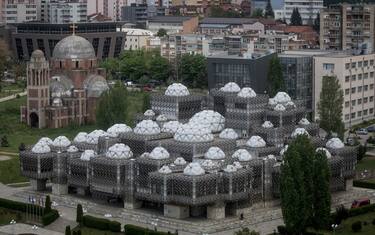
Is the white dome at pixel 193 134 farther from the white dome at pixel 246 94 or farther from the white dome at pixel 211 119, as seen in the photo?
the white dome at pixel 246 94

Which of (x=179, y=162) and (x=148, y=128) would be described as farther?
(x=148, y=128)

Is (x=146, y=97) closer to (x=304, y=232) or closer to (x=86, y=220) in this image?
(x=86, y=220)

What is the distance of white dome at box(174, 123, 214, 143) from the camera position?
41.5m

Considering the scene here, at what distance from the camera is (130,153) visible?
135 ft

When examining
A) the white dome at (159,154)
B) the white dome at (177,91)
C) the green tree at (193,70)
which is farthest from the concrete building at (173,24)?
the white dome at (159,154)

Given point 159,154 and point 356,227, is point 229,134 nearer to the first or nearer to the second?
point 159,154

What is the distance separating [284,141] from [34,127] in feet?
72.1

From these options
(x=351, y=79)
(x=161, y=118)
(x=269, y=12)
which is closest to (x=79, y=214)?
(x=161, y=118)

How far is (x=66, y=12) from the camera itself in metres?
100

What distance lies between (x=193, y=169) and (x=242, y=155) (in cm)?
326

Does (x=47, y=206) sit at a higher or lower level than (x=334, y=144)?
lower

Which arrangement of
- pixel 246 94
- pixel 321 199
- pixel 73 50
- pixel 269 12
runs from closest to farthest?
pixel 321 199 < pixel 246 94 < pixel 73 50 < pixel 269 12

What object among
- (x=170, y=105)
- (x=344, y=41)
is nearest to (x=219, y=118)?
(x=170, y=105)

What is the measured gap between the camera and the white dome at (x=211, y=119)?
4494 centimetres
